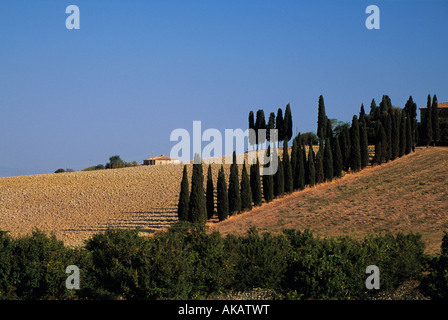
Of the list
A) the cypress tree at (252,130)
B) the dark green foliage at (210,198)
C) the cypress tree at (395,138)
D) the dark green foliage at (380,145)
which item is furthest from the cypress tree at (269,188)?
the cypress tree at (252,130)

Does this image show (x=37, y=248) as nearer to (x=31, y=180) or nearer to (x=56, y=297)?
(x=56, y=297)

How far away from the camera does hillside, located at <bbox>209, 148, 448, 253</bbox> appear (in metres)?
35.2

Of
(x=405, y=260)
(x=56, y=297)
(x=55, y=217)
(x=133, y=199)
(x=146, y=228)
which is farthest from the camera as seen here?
(x=133, y=199)

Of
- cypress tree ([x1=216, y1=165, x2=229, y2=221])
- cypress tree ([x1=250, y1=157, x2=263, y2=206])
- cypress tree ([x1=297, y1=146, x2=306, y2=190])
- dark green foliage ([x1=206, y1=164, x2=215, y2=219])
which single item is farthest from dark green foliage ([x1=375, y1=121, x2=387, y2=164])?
dark green foliage ([x1=206, y1=164, x2=215, y2=219])

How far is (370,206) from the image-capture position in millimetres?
42188

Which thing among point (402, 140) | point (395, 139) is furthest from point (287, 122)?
point (402, 140)

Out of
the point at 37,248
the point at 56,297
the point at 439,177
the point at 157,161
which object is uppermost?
the point at 157,161

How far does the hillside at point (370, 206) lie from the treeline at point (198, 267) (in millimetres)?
9853

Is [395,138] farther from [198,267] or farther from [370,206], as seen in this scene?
[198,267]

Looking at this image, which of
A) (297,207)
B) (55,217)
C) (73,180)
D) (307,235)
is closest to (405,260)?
(307,235)

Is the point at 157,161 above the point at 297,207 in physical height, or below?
above

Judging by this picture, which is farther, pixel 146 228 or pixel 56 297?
pixel 146 228

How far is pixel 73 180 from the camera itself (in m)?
68.6

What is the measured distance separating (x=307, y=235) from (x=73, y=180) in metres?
53.9
